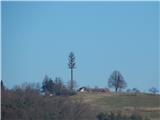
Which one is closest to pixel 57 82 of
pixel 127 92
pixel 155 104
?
pixel 155 104

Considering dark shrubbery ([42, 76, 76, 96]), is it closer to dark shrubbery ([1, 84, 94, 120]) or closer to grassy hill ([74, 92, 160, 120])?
grassy hill ([74, 92, 160, 120])

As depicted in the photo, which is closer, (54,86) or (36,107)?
(36,107)

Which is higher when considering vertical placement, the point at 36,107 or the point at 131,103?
the point at 36,107

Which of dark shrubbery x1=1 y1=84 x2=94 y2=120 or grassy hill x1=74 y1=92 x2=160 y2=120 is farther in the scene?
grassy hill x1=74 y1=92 x2=160 y2=120

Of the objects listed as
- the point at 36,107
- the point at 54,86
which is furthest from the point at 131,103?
the point at 36,107

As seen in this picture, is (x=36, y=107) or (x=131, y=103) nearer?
(x=36, y=107)

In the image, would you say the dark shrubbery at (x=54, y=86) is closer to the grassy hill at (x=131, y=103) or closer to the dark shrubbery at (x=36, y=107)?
the grassy hill at (x=131, y=103)

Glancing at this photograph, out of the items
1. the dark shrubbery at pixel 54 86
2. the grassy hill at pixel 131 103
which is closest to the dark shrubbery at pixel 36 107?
the dark shrubbery at pixel 54 86

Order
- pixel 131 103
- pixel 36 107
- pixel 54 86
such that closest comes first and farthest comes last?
pixel 36 107 < pixel 54 86 < pixel 131 103

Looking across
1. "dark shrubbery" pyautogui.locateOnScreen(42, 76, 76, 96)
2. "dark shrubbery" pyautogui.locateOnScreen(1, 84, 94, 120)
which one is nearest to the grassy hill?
"dark shrubbery" pyautogui.locateOnScreen(42, 76, 76, 96)

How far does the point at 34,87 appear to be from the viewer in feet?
76.7

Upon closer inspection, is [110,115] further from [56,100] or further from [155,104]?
[155,104]

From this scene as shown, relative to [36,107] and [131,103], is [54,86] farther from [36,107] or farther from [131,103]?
[131,103]

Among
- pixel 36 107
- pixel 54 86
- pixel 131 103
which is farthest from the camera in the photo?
pixel 131 103
